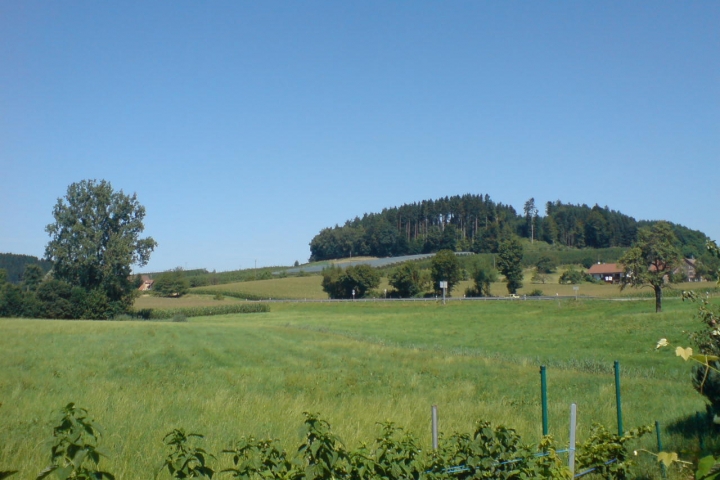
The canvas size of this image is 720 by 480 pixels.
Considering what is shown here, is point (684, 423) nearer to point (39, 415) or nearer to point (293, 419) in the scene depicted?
point (293, 419)

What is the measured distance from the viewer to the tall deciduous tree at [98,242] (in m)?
67.3

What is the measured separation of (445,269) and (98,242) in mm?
44118

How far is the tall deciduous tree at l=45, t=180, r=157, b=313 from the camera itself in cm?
6731

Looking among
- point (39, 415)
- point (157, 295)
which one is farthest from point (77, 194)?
point (39, 415)

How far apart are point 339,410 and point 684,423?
621 cm

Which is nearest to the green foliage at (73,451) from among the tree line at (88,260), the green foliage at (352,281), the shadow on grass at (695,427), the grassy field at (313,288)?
the shadow on grass at (695,427)

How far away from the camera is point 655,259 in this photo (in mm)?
44812

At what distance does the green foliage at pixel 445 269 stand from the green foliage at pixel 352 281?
945 centimetres

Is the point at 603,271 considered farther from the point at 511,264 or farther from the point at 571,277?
the point at 511,264

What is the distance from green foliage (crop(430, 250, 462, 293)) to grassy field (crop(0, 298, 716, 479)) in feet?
128

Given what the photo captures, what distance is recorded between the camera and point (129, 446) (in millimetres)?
7535

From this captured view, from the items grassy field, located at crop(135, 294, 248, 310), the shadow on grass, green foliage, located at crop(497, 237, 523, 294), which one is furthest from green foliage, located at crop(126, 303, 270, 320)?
the shadow on grass

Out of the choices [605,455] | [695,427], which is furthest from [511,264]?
[605,455]

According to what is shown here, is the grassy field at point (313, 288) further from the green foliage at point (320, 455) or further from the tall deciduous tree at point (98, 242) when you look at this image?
the green foliage at point (320, 455)
